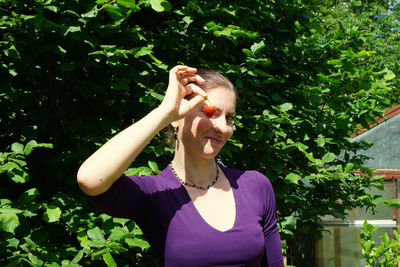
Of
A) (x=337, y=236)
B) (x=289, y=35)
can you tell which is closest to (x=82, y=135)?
(x=289, y=35)

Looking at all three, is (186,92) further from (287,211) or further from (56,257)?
(287,211)

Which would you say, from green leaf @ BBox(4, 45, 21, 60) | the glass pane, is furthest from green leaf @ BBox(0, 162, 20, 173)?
the glass pane

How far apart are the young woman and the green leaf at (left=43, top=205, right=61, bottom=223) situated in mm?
988

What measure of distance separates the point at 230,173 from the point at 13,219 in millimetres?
1114

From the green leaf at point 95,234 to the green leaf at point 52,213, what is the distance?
20 cm

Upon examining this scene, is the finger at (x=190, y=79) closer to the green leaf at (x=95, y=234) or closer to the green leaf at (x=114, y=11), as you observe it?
the green leaf at (x=114, y=11)

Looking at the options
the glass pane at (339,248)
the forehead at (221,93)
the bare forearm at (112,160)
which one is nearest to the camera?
the bare forearm at (112,160)

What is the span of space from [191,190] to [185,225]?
19 centimetres

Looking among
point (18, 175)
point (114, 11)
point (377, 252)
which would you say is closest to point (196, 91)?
point (114, 11)

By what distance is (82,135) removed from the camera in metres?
2.88

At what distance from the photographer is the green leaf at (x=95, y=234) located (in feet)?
8.05

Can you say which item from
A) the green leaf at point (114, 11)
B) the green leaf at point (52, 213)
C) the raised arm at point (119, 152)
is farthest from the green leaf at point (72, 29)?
the raised arm at point (119, 152)

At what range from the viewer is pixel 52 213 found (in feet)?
7.88

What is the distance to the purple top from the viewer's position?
4.75ft
